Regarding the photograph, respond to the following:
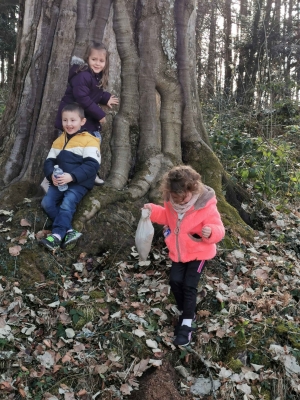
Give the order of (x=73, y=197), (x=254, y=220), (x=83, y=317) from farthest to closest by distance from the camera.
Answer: (x=254, y=220) < (x=73, y=197) < (x=83, y=317)

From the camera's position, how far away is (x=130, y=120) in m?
5.52

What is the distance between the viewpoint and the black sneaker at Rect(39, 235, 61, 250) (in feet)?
14.1

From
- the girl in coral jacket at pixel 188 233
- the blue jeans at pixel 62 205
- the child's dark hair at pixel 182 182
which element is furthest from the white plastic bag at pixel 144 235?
the blue jeans at pixel 62 205

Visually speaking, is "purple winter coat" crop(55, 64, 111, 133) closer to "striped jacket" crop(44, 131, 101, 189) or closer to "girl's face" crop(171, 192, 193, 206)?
"striped jacket" crop(44, 131, 101, 189)

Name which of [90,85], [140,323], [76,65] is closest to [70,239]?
[140,323]

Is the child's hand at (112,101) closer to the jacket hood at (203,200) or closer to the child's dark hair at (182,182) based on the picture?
the child's dark hair at (182,182)

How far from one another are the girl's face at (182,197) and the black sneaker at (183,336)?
108cm

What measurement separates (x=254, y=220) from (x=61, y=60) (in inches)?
133

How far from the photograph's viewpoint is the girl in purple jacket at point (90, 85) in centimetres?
499

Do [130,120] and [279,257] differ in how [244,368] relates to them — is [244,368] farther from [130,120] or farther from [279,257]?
[130,120]

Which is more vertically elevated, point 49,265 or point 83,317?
point 49,265

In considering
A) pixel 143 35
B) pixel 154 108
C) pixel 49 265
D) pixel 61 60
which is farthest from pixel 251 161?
pixel 49 265

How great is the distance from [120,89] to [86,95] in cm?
67

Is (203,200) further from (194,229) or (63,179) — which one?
(63,179)
